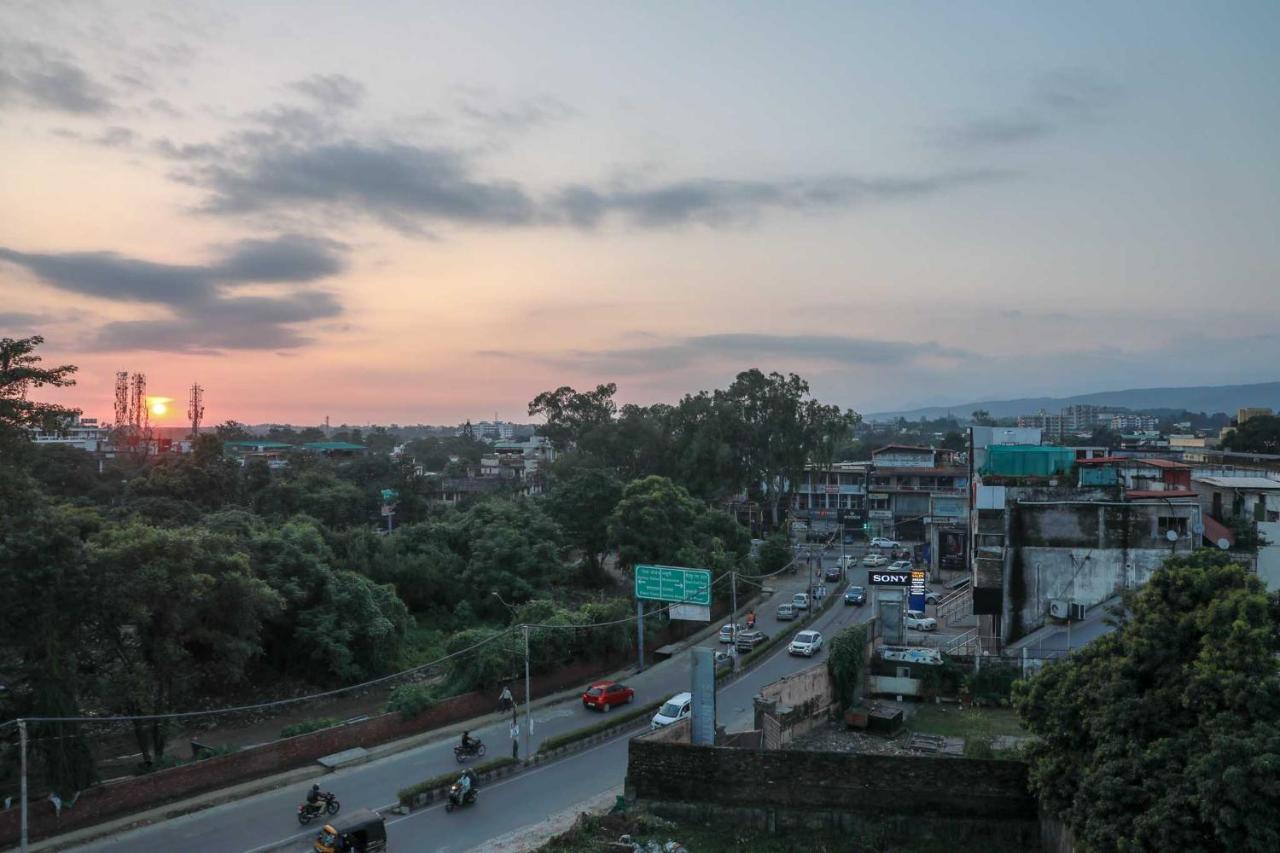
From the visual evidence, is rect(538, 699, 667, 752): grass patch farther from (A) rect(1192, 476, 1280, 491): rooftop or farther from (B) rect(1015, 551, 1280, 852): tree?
(A) rect(1192, 476, 1280, 491): rooftop

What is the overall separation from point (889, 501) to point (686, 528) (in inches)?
1404


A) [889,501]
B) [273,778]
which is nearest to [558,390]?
[889,501]

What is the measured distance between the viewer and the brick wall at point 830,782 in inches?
658

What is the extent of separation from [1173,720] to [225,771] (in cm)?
2049

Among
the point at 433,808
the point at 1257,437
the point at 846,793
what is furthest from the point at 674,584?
the point at 1257,437

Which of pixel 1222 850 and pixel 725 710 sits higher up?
pixel 1222 850

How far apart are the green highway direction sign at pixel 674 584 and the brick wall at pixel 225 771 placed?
6.23m

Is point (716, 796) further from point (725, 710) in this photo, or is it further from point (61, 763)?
point (61, 763)

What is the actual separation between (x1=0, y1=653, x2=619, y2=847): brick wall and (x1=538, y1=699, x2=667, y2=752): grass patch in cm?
406

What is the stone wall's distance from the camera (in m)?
16.6

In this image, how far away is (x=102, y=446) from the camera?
110562 mm

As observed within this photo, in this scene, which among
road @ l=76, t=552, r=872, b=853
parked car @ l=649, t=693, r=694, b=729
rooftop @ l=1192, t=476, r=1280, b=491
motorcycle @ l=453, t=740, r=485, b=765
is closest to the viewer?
road @ l=76, t=552, r=872, b=853

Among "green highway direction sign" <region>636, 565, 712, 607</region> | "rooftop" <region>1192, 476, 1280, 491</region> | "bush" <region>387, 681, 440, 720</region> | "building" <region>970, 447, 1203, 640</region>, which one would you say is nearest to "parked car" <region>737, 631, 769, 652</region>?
"green highway direction sign" <region>636, 565, 712, 607</region>

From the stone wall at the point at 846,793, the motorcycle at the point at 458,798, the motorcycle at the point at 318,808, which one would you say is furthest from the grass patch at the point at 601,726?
the stone wall at the point at 846,793
